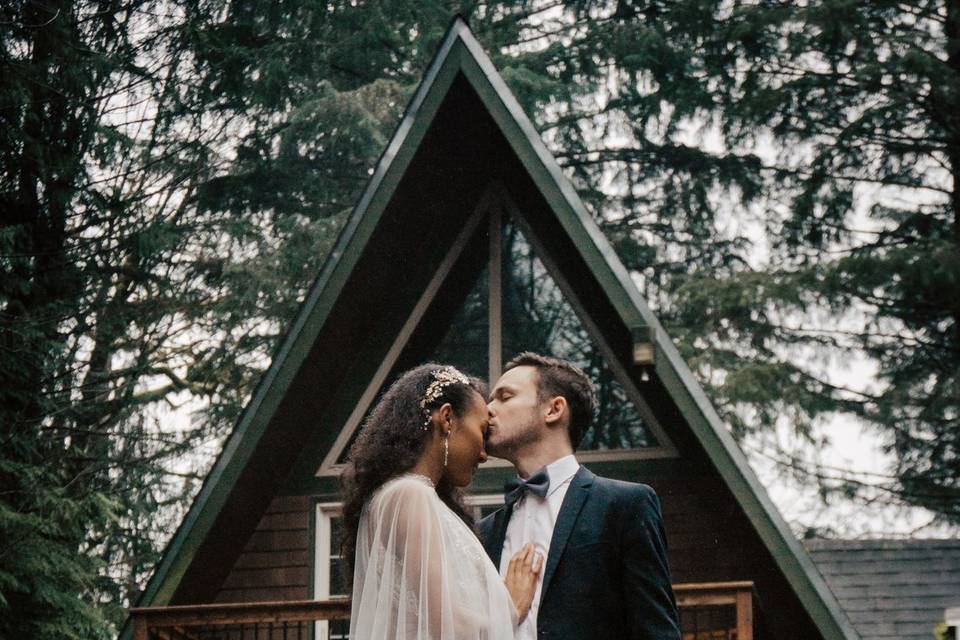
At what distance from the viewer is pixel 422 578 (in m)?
3.97

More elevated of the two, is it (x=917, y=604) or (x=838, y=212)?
(x=838, y=212)

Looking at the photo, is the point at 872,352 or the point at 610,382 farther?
the point at 872,352

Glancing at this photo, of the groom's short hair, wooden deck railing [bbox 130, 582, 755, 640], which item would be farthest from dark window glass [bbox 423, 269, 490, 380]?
the groom's short hair

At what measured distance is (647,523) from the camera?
4484 millimetres

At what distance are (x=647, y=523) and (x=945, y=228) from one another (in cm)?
1562

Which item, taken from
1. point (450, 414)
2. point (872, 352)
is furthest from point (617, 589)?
point (872, 352)

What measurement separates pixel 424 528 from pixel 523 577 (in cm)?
58

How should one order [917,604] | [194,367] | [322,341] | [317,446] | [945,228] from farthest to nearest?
[945,228], [194,367], [917,604], [317,446], [322,341]

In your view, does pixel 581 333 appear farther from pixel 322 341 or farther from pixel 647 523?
pixel 647 523

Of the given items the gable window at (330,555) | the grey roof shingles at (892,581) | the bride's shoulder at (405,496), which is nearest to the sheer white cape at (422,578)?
the bride's shoulder at (405,496)

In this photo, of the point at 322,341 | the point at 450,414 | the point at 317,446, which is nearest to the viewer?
the point at 450,414

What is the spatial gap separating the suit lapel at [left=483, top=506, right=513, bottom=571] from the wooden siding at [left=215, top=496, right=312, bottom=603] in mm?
4223

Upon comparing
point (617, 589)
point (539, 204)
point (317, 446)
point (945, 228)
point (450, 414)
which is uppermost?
point (945, 228)

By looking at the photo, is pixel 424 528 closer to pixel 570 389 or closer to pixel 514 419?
pixel 514 419
